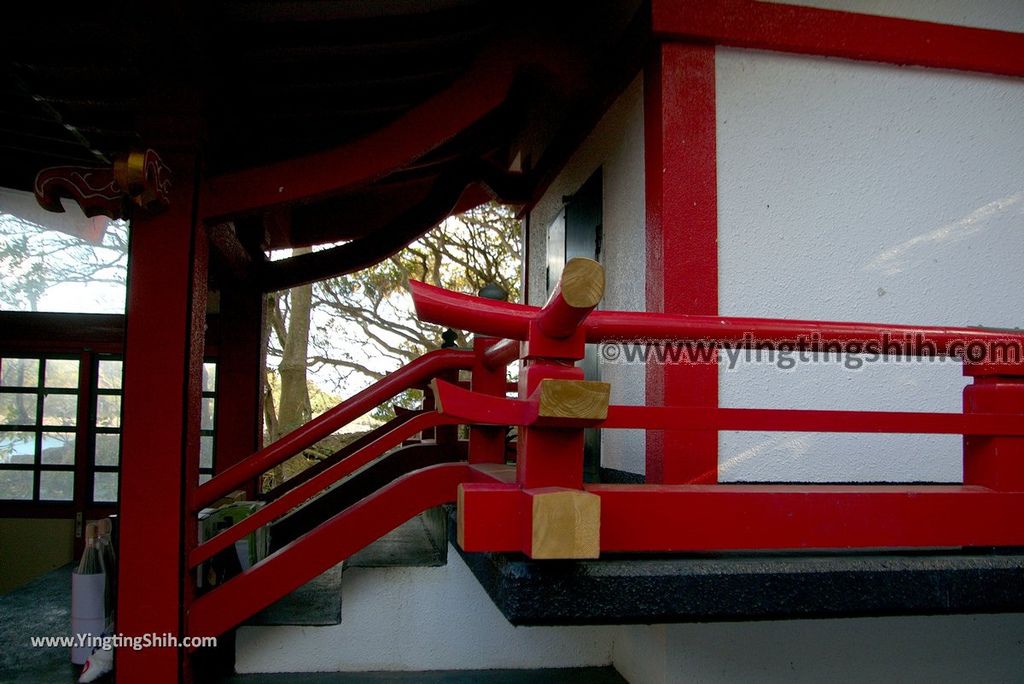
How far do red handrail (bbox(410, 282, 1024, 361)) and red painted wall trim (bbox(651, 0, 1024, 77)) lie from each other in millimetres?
1389

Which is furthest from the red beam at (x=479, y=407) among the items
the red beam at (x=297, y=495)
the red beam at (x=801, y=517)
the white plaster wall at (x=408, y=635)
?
the white plaster wall at (x=408, y=635)

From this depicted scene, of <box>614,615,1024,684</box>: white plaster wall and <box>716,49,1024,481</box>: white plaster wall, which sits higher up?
<box>716,49,1024,481</box>: white plaster wall

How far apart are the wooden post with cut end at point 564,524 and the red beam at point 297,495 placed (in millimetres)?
912

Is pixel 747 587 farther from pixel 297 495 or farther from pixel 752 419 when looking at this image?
pixel 297 495

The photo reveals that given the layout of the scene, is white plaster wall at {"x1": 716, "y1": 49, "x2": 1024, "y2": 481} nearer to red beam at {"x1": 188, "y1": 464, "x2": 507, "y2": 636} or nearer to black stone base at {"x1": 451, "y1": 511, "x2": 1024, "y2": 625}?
black stone base at {"x1": 451, "y1": 511, "x2": 1024, "y2": 625}

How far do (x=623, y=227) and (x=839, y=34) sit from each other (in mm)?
1119

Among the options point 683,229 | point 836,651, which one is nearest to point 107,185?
point 683,229

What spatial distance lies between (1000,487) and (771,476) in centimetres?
84

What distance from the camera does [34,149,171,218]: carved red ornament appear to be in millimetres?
2432

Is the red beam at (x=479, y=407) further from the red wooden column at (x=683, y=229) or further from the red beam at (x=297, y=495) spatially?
the red wooden column at (x=683, y=229)

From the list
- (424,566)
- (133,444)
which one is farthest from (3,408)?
(424,566)

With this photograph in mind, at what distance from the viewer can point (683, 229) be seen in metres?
2.73

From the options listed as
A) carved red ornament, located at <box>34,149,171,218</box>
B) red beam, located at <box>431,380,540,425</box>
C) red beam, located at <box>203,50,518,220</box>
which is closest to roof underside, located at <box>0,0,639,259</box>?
red beam, located at <box>203,50,518,220</box>

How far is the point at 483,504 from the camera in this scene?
68.1 inches
